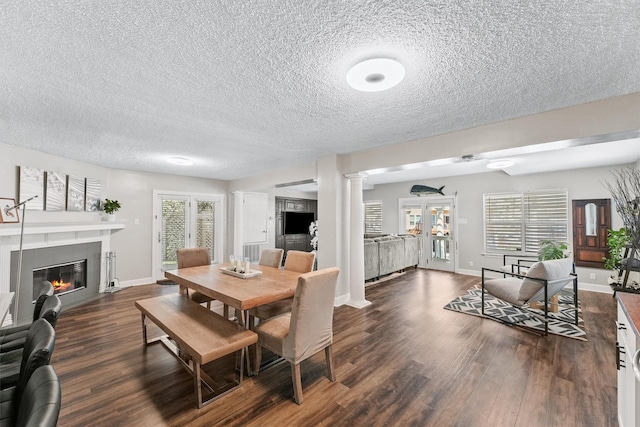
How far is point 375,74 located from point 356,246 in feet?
9.37

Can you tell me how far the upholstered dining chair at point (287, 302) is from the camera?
2693 mm

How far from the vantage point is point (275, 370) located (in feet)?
7.88

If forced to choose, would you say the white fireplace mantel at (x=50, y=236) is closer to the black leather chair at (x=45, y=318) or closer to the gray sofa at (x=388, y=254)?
the black leather chair at (x=45, y=318)

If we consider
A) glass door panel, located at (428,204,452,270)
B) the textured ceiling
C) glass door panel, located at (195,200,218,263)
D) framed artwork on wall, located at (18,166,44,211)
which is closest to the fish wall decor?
glass door panel, located at (428,204,452,270)

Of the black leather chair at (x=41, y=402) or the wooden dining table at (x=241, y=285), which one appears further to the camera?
the wooden dining table at (x=241, y=285)

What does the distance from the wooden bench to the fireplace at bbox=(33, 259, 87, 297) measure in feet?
8.21

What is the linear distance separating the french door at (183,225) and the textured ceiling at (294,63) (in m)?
2.93

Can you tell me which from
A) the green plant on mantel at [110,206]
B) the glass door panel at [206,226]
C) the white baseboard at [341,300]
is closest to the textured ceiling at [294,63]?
the green plant on mantel at [110,206]

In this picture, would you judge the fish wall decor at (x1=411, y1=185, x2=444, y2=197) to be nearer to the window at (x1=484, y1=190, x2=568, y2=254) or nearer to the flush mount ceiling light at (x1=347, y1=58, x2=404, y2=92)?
the window at (x1=484, y1=190, x2=568, y2=254)

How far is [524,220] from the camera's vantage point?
5.78m

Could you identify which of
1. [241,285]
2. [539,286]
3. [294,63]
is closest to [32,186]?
[241,285]

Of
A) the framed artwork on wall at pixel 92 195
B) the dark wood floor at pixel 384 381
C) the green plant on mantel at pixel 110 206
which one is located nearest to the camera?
the dark wood floor at pixel 384 381

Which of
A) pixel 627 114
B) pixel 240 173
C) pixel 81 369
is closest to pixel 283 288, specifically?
pixel 81 369

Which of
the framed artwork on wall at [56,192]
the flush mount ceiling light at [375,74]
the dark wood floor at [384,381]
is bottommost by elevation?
the dark wood floor at [384,381]
